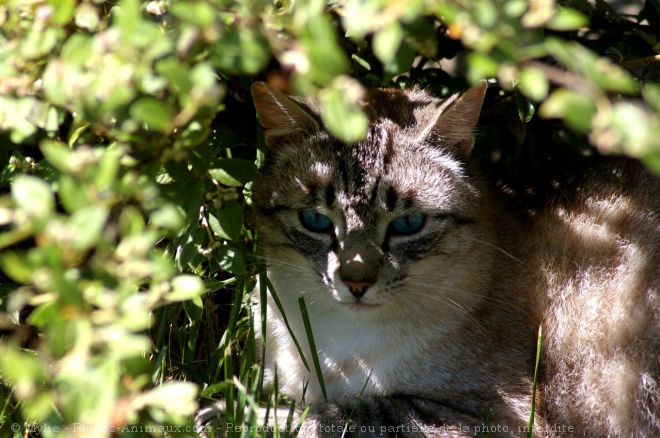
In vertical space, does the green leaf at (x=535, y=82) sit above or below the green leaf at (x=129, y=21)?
below

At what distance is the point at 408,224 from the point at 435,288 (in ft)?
1.12

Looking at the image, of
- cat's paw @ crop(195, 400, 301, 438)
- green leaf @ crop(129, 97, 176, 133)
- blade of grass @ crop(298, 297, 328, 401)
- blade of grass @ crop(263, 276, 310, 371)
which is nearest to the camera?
green leaf @ crop(129, 97, 176, 133)

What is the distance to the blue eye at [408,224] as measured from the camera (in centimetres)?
313

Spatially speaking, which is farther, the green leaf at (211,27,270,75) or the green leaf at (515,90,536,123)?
the green leaf at (515,90,536,123)

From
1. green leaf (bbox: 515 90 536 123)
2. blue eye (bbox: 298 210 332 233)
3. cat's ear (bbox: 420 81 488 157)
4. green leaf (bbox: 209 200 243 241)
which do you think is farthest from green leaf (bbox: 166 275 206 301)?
green leaf (bbox: 515 90 536 123)

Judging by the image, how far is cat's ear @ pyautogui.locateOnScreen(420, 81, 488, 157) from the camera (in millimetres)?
3076

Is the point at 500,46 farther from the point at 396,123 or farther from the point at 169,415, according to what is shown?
the point at 396,123

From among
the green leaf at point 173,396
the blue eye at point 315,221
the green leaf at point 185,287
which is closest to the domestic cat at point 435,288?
the blue eye at point 315,221

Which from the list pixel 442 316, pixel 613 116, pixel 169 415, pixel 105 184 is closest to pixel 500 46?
pixel 613 116

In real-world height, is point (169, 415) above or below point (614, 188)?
above

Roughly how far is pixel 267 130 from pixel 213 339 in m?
1.21

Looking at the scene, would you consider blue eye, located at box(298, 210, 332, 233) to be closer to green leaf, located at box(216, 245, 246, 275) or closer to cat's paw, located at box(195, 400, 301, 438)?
green leaf, located at box(216, 245, 246, 275)

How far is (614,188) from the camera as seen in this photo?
3613 millimetres

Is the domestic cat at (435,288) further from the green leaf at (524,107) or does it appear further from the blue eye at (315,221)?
the green leaf at (524,107)
